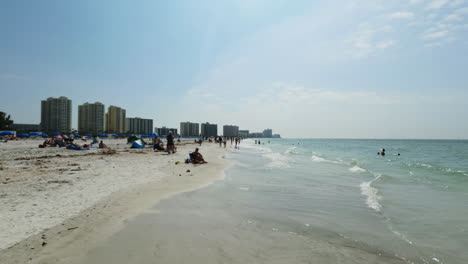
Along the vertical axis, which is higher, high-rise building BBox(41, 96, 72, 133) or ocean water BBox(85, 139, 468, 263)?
high-rise building BBox(41, 96, 72, 133)

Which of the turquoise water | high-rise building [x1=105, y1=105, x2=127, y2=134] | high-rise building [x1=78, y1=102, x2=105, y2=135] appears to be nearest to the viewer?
the turquoise water

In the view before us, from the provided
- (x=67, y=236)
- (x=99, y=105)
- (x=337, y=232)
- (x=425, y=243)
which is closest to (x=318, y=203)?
(x=337, y=232)

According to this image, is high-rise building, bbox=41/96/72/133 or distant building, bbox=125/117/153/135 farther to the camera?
distant building, bbox=125/117/153/135

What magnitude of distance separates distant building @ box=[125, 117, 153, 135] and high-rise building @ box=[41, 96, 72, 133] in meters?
40.1

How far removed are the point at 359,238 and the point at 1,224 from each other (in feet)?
24.0

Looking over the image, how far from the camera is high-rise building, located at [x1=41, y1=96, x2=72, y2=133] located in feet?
395

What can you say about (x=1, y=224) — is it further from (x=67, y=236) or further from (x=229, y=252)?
(x=229, y=252)

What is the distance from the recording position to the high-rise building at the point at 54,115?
120250 mm

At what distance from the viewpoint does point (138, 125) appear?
555 ft

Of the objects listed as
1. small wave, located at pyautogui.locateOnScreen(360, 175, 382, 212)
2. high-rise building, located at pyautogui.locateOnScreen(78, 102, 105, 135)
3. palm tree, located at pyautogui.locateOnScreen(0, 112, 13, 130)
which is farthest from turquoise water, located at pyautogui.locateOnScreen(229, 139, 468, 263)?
high-rise building, located at pyautogui.locateOnScreen(78, 102, 105, 135)

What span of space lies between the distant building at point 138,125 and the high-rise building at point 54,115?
40122mm

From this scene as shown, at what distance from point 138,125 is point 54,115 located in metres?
55.1

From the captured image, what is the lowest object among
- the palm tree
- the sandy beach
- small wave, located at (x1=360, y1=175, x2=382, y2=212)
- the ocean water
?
small wave, located at (x1=360, y1=175, x2=382, y2=212)

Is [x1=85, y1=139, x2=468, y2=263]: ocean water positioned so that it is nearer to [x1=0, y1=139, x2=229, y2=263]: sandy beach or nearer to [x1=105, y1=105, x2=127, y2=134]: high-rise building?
[x1=0, y1=139, x2=229, y2=263]: sandy beach
